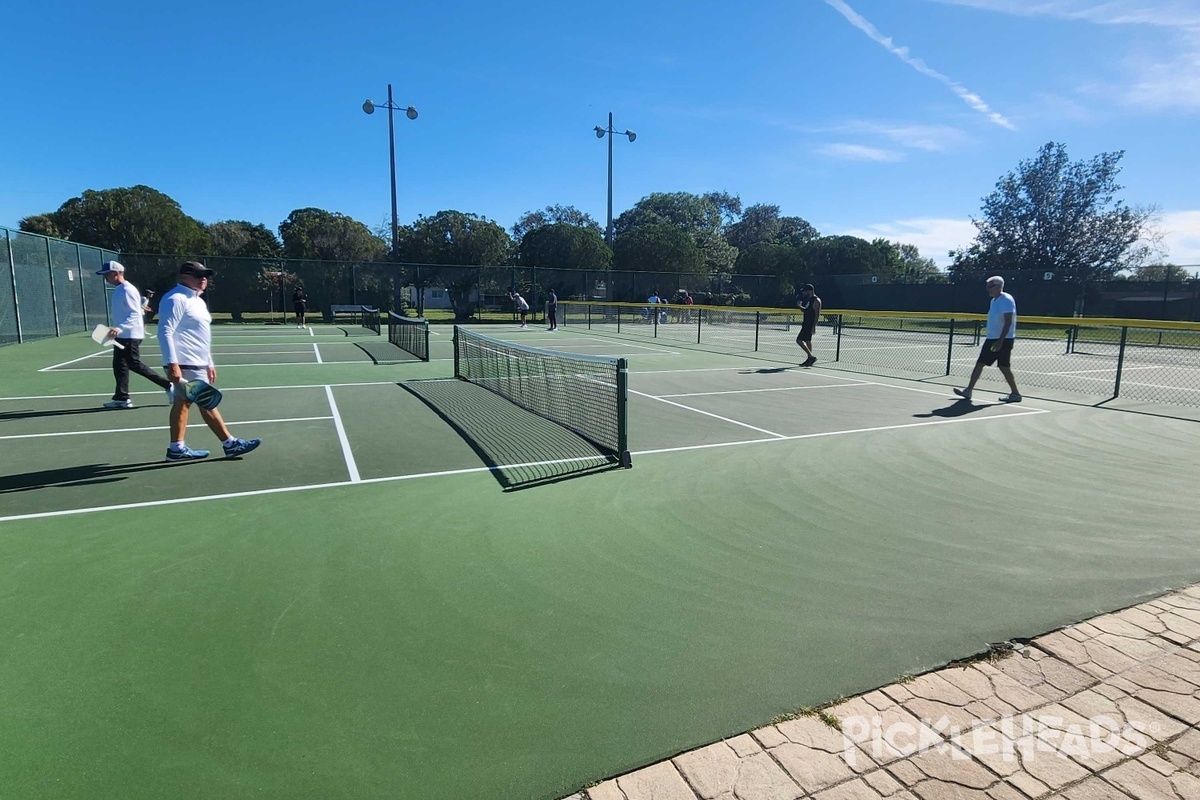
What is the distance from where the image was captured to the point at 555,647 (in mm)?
3209

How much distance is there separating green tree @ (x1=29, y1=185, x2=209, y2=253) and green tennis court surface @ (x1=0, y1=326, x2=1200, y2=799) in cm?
4069

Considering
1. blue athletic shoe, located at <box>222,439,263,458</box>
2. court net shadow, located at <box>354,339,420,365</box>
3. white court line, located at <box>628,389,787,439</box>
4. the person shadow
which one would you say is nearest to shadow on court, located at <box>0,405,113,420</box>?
blue athletic shoe, located at <box>222,439,263,458</box>

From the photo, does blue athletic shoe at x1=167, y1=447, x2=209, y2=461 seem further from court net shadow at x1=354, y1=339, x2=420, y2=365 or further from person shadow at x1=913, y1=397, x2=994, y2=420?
court net shadow at x1=354, y1=339, x2=420, y2=365

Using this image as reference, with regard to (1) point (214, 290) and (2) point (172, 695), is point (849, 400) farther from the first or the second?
(1) point (214, 290)

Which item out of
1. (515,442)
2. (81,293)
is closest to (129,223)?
(81,293)

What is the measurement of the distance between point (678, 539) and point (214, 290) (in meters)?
33.6

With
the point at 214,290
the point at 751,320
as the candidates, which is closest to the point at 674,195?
the point at 751,320

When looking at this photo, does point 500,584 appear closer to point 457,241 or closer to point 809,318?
point 809,318

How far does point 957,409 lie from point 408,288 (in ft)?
101

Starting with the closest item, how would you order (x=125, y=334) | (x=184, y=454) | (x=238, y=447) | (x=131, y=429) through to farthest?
(x=184, y=454)
(x=238, y=447)
(x=131, y=429)
(x=125, y=334)

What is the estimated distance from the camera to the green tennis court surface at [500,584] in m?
2.56

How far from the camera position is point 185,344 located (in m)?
6.04

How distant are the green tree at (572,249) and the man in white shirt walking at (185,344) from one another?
4467cm

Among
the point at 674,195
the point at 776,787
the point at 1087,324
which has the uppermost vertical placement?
the point at 674,195
